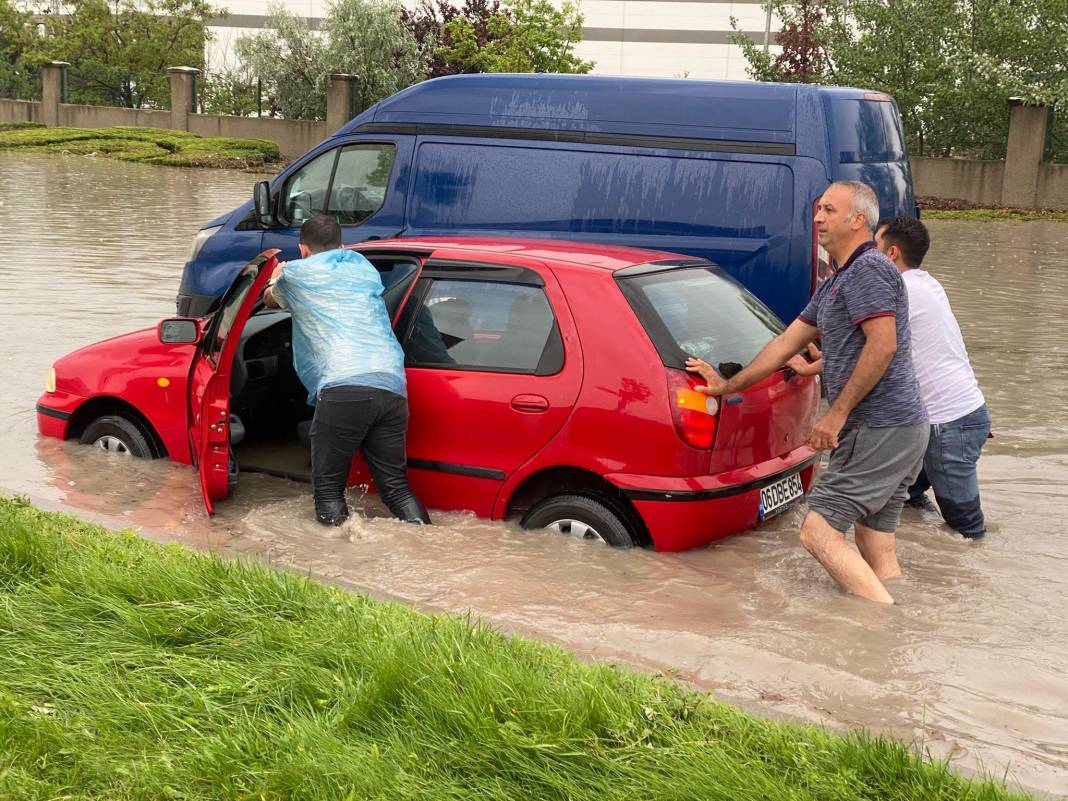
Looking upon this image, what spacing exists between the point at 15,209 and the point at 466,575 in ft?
65.2

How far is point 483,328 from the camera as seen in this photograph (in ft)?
20.5

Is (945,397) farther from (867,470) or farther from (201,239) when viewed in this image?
(201,239)

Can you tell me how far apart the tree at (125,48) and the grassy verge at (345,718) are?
49084mm

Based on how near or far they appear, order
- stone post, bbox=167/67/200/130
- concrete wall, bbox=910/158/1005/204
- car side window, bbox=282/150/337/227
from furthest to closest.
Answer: stone post, bbox=167/67/200/130 → concrete wall, bbox=910/158/1005/204 → car side window, bbox=282/150/337/227

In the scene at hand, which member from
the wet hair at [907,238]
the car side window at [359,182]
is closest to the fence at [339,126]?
the car side window at [359,182]

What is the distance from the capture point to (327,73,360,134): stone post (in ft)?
134

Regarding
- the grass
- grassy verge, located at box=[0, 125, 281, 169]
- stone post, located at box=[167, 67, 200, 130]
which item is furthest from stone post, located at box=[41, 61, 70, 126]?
the grass

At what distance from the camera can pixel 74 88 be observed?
5016cm

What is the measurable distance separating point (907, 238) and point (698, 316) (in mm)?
1125

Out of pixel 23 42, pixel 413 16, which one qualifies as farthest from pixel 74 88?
pixel 413 16

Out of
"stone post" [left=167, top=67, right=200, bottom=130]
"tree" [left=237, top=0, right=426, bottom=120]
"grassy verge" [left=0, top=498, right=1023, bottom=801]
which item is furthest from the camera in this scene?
"stone post" [left=167, top=67, right=200, bottom=130]

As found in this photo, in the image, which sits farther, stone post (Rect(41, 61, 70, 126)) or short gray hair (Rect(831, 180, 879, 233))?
stone post (Rect(41, 61, 70, 126))

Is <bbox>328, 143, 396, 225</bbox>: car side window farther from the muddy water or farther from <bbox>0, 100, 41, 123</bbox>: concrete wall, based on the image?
<bbox>0, 100, 41, 123</bbox>: concrete wall

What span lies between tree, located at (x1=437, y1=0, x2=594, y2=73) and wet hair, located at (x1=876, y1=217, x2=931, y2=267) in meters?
31.3
